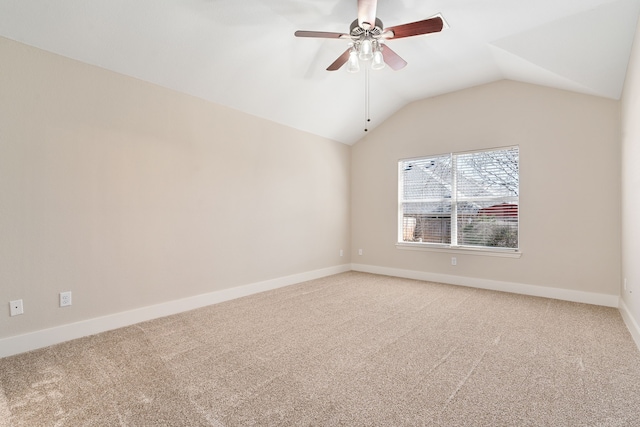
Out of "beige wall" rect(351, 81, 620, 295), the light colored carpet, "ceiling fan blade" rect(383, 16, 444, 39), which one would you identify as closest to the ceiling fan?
"ceiling fan blade" rect(383, 16, 444, 39)

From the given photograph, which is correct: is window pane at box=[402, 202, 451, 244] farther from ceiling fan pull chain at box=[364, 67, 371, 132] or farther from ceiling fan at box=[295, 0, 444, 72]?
ceiling fan at box=[295, 0, 444, 72]

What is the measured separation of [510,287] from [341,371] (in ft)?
10.7

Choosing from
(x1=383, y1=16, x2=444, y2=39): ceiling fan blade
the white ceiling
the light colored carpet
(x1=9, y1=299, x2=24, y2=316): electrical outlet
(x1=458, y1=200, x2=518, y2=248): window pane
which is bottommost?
the light colored carpet

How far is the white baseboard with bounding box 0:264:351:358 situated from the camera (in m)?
2.42

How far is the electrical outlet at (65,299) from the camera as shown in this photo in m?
2.63

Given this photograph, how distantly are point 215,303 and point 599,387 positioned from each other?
11.6 ft

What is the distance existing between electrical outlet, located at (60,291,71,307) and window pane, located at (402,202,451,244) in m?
4.53

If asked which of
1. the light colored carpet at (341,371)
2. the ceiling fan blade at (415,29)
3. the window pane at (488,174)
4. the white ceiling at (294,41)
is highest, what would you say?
the white ceiling at (294,41)

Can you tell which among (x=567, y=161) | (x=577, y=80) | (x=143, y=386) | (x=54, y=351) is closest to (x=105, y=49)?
(x=54, y=351)

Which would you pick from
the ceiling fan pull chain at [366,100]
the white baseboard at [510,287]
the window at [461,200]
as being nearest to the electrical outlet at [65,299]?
the ceiling fan pull chain at [366,100]

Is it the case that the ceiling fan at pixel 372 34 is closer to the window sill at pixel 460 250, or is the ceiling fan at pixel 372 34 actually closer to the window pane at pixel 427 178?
the window pane at pixel 427 178

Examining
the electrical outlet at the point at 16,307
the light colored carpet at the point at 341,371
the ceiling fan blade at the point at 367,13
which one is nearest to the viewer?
the light colored carpet at the point at 341,371

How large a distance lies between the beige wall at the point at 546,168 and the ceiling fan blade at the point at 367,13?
282 cm

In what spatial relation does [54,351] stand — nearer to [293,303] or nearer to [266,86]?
[293,303]
